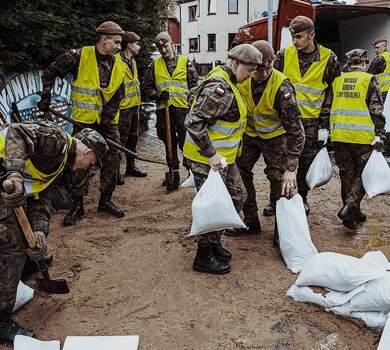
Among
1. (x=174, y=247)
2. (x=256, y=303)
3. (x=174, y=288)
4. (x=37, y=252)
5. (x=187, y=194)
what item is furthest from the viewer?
(x=187, y=194)

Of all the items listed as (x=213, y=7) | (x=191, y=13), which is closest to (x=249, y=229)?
(x=213, y=7)

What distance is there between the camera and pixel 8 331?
2594 millimetres

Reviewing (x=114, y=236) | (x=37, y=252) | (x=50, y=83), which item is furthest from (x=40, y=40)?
(x=37, y=252)

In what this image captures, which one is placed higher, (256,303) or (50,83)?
(50,83)

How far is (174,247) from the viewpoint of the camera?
153 inches

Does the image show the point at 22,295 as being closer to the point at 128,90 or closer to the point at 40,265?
the point at 40,265

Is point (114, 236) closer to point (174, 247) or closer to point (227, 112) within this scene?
point (174, 247)

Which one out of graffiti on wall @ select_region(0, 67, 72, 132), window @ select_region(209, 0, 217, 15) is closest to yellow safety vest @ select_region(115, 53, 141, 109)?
graffiti on wall @ select_region(0, 67, 72, 132)

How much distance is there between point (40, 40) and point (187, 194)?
2.34 m

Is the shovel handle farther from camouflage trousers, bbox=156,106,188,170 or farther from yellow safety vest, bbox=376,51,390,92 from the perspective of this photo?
yellow safety vest, bbox=376,51,390,92

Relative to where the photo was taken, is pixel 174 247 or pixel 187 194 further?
pixel 187 194

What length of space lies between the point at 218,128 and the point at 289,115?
62 centimetres

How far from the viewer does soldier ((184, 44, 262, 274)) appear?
117 inches

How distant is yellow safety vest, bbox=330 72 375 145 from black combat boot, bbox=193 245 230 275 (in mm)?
1754
